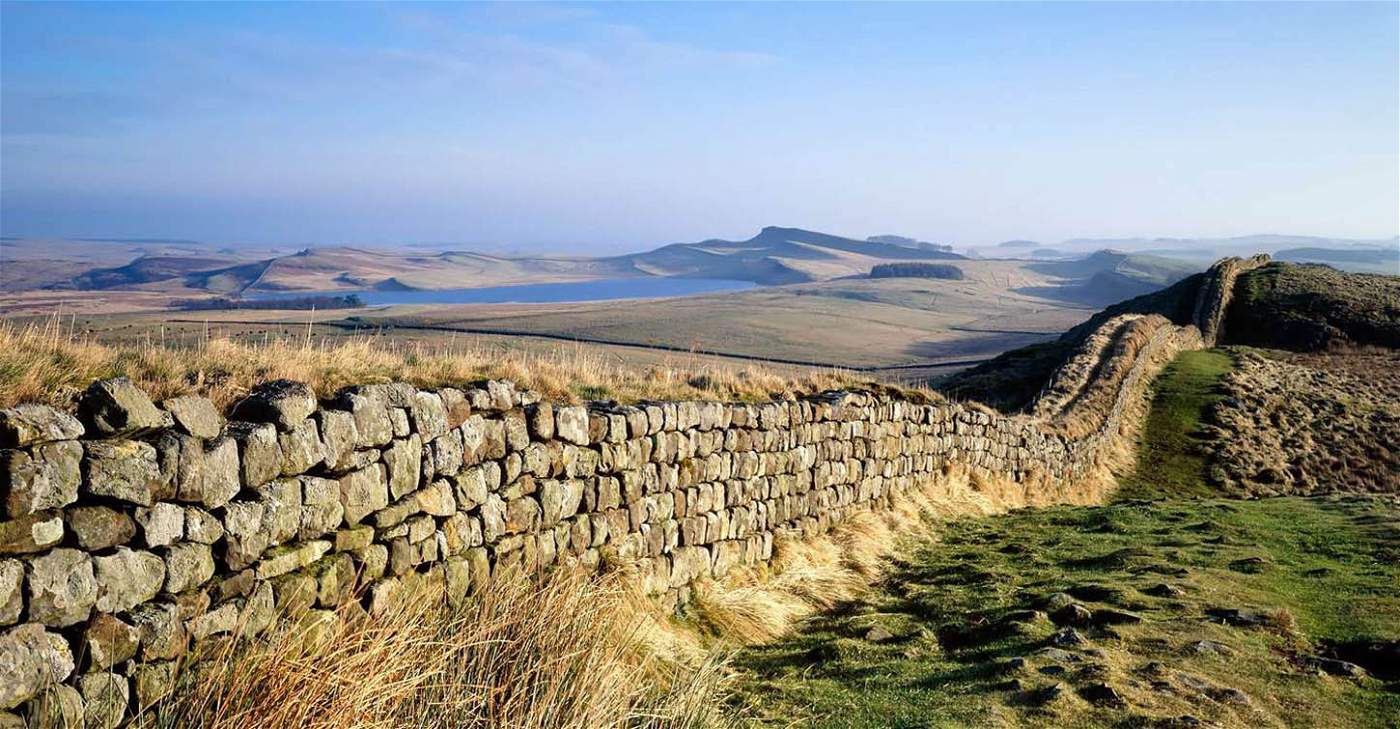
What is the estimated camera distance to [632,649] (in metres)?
7.50

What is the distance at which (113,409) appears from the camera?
5305 millimetres

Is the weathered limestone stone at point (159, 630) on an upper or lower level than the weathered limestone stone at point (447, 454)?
lower

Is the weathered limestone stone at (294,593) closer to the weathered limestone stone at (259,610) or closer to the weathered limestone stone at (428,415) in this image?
the weathered limestone stone at (259,610)

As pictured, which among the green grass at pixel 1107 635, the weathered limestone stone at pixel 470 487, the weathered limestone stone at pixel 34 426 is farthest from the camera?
the weathered limestone stone at pixel 470 487

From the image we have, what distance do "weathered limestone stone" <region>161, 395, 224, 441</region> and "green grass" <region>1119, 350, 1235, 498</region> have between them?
21396 millimetres

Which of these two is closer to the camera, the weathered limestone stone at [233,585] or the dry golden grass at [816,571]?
the weathered limestone stone at [233,585]

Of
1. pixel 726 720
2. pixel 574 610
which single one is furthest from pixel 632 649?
pixel 726 720

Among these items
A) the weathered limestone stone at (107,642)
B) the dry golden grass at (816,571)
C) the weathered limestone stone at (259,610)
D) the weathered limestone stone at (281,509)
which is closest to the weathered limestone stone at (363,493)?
the weathered limestone stone at (281,509)

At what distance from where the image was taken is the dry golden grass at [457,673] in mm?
5211

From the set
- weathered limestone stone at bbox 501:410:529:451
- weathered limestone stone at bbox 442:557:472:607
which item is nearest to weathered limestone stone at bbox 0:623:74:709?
weathered limestone stone at bbox 442:557:472:607

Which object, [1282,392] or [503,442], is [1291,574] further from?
[1282,392]

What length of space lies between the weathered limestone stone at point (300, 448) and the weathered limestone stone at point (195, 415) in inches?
16.8

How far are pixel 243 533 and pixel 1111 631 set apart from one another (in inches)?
292

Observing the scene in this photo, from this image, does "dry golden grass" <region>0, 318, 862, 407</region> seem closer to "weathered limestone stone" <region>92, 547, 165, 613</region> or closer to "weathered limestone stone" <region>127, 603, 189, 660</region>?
"weathered limestone stone" <region>92, 547, 165, 613</region>
